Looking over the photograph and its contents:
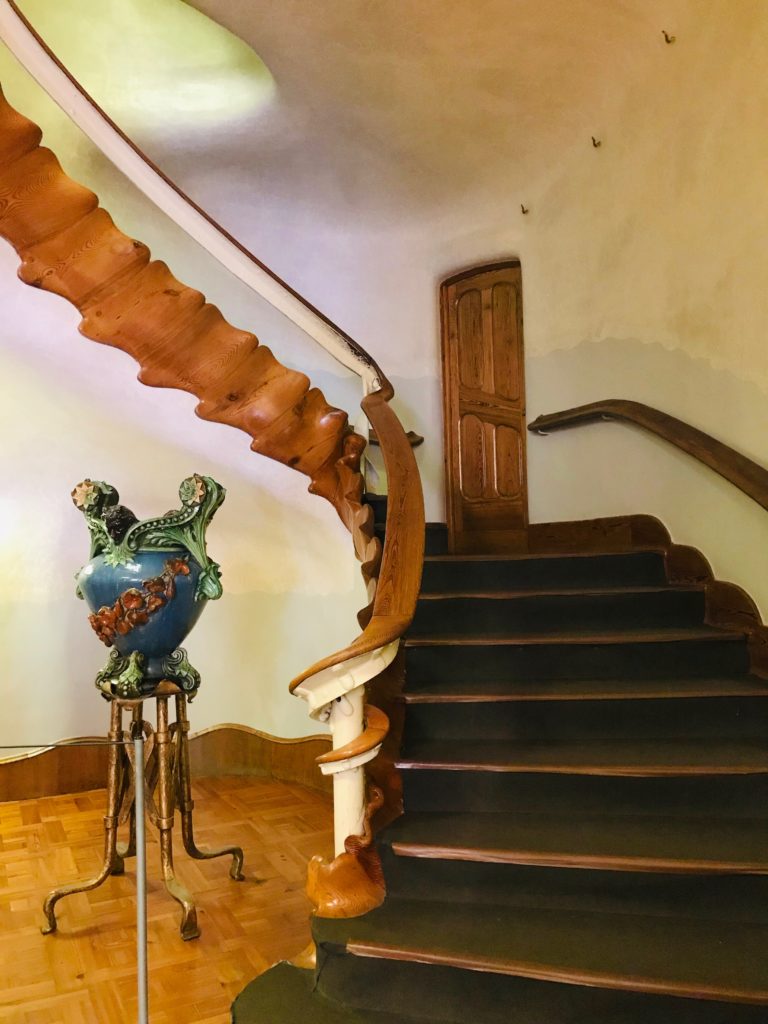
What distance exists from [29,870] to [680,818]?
89.0 inches

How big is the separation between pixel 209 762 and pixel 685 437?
109 inches

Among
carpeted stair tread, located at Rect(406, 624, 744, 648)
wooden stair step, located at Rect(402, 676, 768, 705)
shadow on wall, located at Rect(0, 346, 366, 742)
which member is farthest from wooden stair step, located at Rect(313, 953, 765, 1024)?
shadow on wall, located at Rect(0, 346, 366, 742)

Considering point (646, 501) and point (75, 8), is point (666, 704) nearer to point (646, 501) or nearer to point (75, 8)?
point (646, 501)

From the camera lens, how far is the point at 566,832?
1957 mm

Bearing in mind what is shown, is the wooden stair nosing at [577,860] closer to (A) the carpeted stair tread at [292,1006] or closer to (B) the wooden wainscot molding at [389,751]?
(B) the wooden wainscot molding at [389,751]

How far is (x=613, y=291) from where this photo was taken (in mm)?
3516

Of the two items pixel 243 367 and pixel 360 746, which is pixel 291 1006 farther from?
pixel 243 367

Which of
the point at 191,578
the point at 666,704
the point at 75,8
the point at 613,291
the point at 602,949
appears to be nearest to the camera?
the point at 602,949

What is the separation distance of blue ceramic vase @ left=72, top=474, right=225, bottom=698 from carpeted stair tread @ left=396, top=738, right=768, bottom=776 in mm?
780

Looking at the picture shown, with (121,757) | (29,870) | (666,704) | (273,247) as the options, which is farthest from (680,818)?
(273,247)

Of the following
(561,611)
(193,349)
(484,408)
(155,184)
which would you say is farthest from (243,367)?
(484,408)

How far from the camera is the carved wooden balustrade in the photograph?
6.27 feet

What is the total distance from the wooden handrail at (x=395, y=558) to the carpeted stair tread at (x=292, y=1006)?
Result: 2.26 ft

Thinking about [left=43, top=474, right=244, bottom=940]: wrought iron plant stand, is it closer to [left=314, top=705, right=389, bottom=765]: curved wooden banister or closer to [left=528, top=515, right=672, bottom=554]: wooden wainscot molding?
[left=314, top=705, right=389, bottom=765]: curved wooden banister
